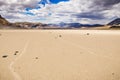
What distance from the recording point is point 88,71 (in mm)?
7949

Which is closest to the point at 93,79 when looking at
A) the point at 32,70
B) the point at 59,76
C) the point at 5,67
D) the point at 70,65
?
the point at 59,76

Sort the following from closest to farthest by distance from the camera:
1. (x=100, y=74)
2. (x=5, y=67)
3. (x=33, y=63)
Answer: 1. (x=100, y=74)
2. (x=5, y=67)
3. (x=33, y=63)

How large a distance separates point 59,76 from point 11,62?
3.54 meters

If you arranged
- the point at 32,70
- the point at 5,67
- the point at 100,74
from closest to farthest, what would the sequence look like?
the point at 100,74 → the point at 32,70 → the point at 5,67

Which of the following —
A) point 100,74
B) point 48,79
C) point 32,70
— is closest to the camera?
point 48,79

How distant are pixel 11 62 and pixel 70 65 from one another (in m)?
3.37

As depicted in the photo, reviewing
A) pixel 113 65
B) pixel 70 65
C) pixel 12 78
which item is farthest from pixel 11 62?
pixel 113 65

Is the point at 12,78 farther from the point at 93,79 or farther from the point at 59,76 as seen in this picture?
the point at 93,79

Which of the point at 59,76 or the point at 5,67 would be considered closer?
the point at 59,76

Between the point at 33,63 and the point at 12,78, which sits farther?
the point at 33,63

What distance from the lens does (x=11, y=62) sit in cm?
951

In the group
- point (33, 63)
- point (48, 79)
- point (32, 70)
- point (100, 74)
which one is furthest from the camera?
point (33, 63)

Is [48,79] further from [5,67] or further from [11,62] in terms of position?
[11,62]

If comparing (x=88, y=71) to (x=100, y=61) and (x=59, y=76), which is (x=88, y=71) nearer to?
(x=59, y=76)
